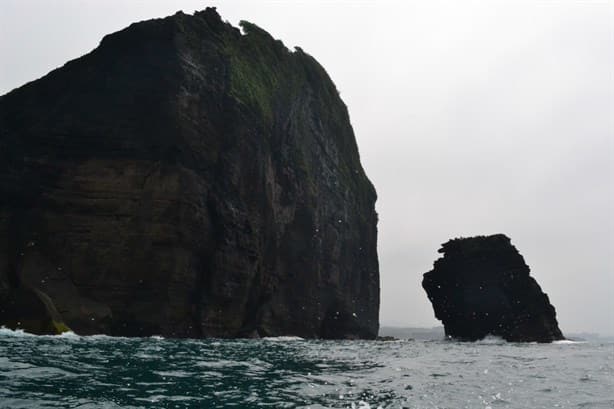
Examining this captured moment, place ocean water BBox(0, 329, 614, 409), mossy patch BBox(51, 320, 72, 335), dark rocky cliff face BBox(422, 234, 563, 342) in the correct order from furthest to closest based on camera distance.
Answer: dark rocky cliff face BBox(422, 234, 563, 342), mossy patch BBox(51, 320, 72, 335), ocean water BBox(0, 329, 614, 409)

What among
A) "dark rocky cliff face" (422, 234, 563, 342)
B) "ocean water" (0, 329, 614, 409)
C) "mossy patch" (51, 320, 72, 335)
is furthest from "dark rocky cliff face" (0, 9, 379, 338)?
"dark rocky cliff face" (422, 234, 563, 342)

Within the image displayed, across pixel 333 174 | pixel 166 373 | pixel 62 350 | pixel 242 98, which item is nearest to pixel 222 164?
pixel 242 98

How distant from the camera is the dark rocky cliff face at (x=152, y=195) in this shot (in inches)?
1785

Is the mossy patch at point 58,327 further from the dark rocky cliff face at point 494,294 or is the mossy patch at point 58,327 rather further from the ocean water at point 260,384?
the dark rocky cliff face at point 494,294

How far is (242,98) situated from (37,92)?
21058 millimetres

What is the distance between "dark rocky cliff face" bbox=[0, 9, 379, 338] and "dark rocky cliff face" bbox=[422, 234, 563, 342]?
25.9 metres

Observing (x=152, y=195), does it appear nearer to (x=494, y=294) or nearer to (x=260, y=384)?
(x=260, y=384)

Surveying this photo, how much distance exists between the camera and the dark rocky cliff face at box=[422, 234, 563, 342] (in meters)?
75.4

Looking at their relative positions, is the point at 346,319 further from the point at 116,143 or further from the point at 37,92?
the point at 37,92

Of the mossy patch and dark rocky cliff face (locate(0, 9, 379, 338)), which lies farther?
dark rocky cliff face (locate(0, 9, 379, 338))

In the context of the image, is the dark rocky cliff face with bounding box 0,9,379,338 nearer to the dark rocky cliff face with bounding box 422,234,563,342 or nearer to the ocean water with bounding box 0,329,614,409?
the ocean water with bounding box 0,329,614,409

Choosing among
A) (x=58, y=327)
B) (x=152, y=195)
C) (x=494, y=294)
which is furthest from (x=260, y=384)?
(x=494, y=294)

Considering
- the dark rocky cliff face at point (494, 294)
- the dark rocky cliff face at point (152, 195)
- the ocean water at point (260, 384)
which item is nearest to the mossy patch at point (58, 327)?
the dark rocky cliff face at point (152, 195)

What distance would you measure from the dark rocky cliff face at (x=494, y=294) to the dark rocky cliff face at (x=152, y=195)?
25.9m
